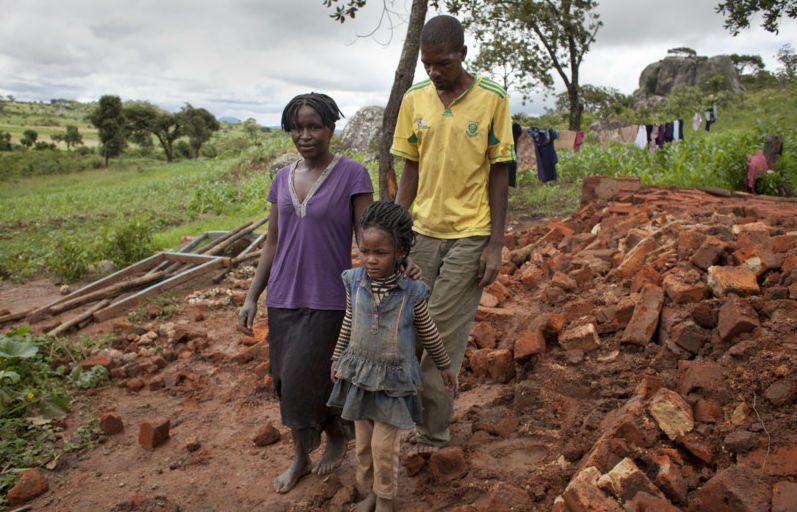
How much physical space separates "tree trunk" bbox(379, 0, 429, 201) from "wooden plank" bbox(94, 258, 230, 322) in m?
2.28

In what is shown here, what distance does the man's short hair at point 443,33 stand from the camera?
246 centimetres

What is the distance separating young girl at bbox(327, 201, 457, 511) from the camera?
2291mm

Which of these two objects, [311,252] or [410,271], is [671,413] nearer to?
[410,271]

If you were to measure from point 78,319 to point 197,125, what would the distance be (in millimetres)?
40196

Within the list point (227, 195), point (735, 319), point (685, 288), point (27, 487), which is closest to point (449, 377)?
point (735, 319)

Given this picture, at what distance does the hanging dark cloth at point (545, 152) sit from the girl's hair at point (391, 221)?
330 inches

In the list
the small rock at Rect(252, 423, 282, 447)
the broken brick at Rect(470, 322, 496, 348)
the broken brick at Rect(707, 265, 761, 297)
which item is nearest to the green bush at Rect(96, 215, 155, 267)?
the small rock at Rect(252, 423, 282, 447)

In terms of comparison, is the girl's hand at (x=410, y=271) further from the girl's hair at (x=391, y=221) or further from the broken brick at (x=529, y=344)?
the broken brick at (x=529, y=344)

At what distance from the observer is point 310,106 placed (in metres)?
2.59

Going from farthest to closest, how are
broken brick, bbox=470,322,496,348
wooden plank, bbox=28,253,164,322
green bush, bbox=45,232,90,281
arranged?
green bush, bbox=45,232,90,281 → wooden plank, bbox=28,253,164,322 → broken brick, bbox=470,322,496,348

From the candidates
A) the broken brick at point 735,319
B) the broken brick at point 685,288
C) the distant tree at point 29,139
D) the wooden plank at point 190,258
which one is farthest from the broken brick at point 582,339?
the distant tree at point 29,139

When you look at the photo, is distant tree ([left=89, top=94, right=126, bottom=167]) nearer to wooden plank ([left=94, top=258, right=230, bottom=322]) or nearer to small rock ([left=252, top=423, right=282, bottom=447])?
wooden plank ([left=94, top=258, right=230, bottom=322])

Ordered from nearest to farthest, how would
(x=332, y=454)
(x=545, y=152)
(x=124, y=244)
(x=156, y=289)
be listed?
(x=332, y=454)
(x=156, y=289)
(x=124, y=244)
(x=545, y=152)

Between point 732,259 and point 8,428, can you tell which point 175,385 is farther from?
point 732,259
